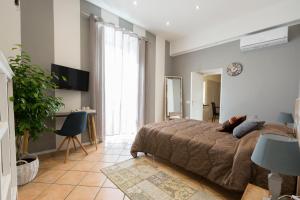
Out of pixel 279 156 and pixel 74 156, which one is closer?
pixel 279 156

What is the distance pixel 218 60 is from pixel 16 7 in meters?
4.46

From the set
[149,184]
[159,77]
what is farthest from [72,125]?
[159,77]

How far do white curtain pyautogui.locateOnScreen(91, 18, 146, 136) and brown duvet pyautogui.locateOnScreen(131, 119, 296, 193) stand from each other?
132 centimetres

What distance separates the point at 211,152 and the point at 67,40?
10.5 feet

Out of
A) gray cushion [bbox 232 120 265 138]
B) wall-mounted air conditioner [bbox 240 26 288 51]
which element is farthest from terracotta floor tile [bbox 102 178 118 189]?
wall-mounted air conditioner [bbox 240 26 288 51]

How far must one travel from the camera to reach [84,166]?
2344 millimetres

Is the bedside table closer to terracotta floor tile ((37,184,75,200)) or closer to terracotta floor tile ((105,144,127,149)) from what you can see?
terracotta floor tile ((37,184,75,200))

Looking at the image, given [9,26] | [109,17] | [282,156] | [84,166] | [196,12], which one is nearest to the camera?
[282,156]

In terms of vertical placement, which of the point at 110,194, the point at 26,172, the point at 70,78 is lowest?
the point at 110,194

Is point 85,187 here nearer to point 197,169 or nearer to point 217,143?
point 197,169

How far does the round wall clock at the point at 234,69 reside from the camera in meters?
3.71

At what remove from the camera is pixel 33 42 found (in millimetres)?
2506

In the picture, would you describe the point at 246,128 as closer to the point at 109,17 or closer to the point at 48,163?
the point at 48,163

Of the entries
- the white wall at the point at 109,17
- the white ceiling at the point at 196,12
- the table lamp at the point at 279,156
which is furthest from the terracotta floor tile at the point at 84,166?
the white ceiling at the point at 196,12
